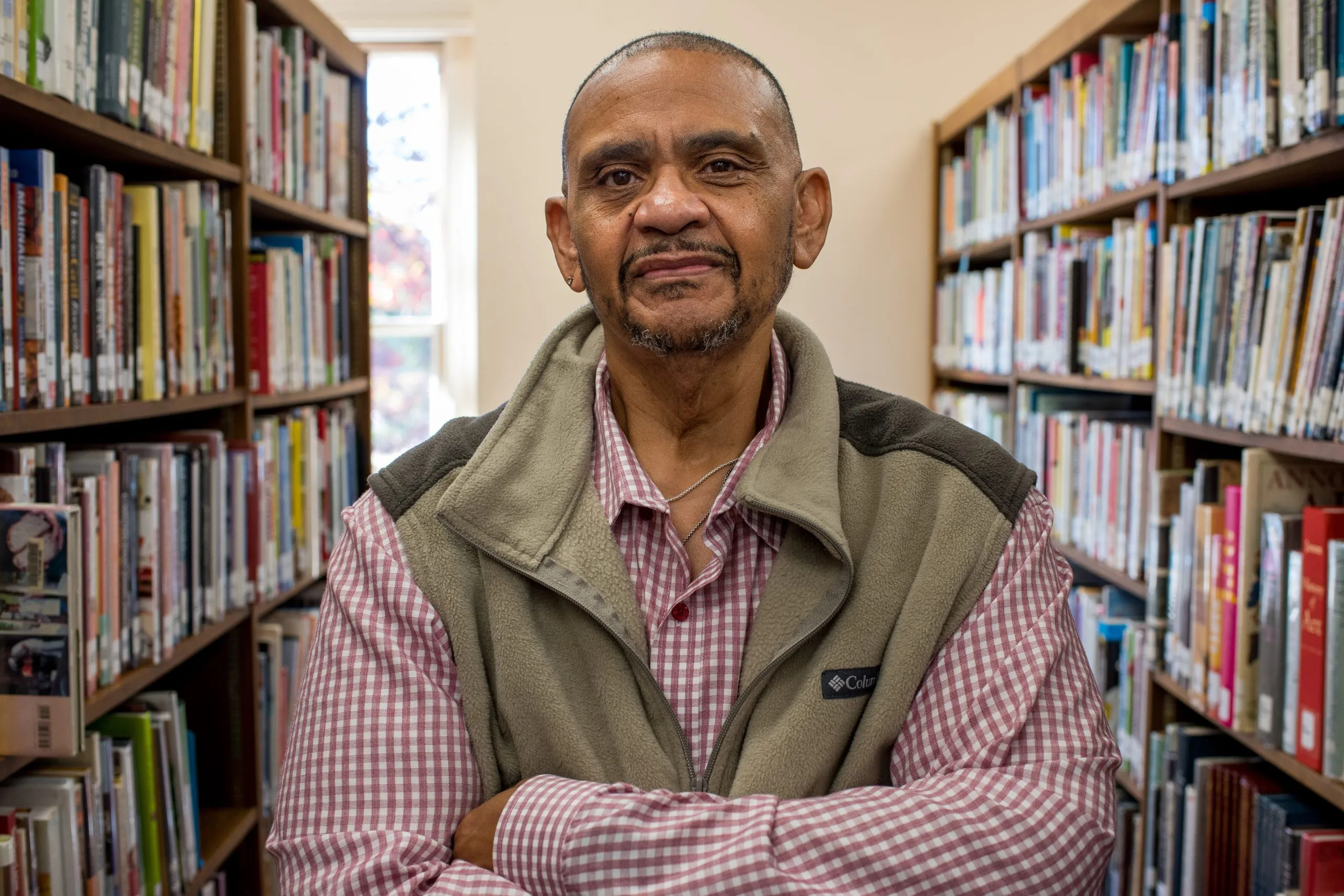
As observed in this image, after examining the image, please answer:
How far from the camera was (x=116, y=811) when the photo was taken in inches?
67.9

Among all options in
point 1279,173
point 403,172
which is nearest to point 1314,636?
point 1279,173

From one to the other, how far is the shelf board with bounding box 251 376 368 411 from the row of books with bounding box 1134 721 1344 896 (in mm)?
1867

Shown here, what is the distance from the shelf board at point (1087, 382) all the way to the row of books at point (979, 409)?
19cm

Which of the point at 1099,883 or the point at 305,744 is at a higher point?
the point at 305,744

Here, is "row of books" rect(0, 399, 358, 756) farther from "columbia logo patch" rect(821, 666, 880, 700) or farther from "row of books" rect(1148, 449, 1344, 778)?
"row of books" rect(1148, 449, 1344, 778)

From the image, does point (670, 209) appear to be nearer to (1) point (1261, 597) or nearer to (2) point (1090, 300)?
(1) point (1261, 597)

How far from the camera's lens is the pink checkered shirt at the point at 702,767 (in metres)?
1.02

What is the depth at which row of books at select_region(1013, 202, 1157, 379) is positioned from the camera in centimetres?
228

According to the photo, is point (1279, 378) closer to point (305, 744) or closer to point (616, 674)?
point (616, 674)

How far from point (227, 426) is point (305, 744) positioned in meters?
1.23

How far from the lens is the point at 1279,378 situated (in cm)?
172

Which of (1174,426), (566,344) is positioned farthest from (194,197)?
(1174,426)

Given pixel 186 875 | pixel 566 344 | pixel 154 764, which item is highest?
pixel 566 344

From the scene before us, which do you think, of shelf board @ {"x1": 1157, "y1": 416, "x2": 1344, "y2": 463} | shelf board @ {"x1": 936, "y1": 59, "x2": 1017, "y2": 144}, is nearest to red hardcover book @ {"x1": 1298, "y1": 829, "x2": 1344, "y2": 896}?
shelf board @ {"x1": 1157, "y1": 416, "x2": 1344, "y2": 463}
